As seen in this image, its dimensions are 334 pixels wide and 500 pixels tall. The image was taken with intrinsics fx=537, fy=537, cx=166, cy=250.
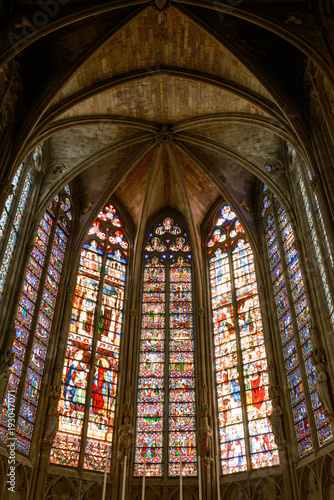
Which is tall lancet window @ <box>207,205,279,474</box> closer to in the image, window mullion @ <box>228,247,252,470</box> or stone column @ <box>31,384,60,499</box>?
window mullion @ <box>228,247,252,470</box>

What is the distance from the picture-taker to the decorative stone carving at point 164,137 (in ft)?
58.0

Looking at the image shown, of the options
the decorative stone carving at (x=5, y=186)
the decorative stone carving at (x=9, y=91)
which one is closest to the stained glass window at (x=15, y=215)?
the decorative stone carving at (x=5, y=186)

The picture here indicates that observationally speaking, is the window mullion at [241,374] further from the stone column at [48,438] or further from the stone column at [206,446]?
the stone column at [48,438]

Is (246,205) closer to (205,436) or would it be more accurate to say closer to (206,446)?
(205,436)

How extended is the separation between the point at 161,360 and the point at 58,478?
15.4 feet

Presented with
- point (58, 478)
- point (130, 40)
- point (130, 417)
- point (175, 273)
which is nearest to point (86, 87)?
point (130, 40)

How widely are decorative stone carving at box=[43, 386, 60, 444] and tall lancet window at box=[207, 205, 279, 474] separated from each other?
4.58 metres

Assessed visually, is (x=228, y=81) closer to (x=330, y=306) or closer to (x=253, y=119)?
(x=253, y=119)

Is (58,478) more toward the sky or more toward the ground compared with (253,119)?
more toward the ground

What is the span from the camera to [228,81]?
15242 millimetres

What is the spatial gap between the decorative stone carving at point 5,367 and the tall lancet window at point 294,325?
7212mm

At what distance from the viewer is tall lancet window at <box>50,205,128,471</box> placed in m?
14.5

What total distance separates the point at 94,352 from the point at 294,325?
596cm

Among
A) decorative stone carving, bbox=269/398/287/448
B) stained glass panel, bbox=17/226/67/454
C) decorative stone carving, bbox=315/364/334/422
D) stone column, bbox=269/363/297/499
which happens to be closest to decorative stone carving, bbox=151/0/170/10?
stained glass panel, bbox=17/226/67/454
